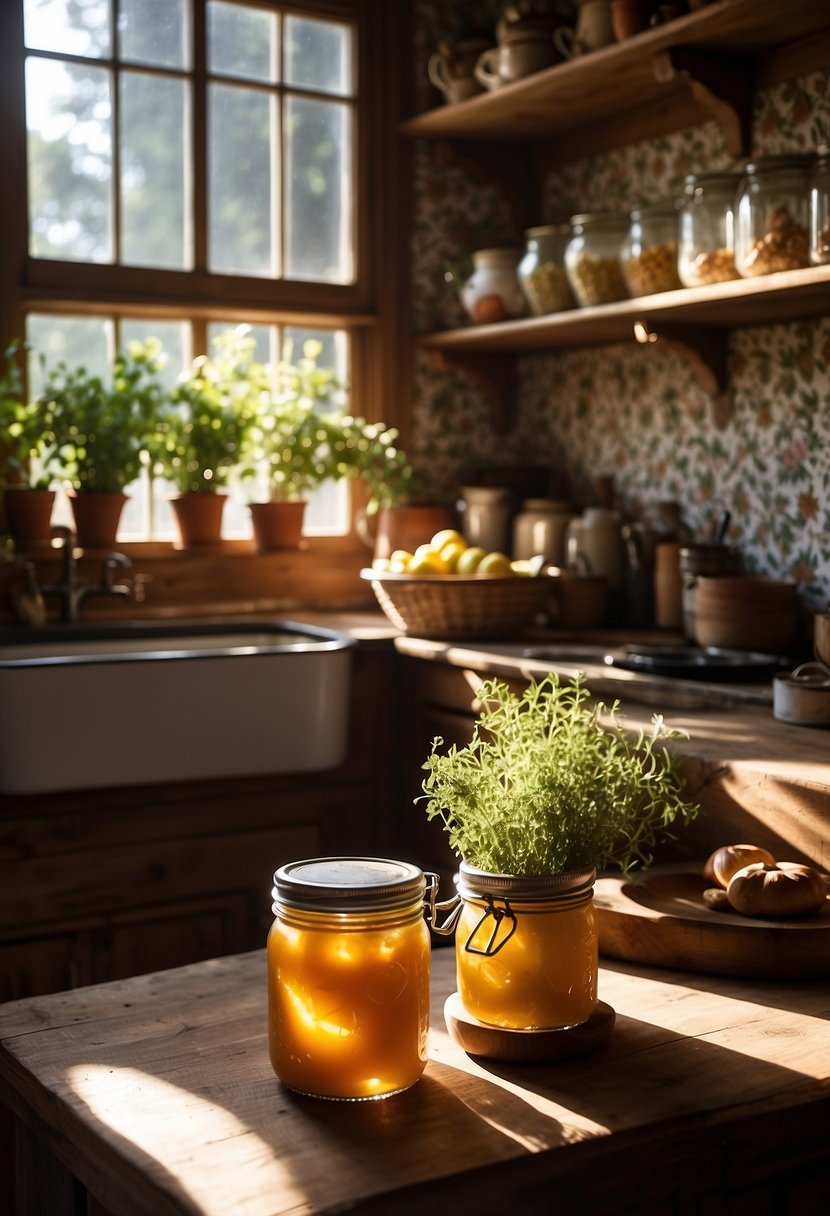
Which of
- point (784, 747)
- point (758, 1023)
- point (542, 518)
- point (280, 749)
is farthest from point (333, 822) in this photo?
point (758, 1023)

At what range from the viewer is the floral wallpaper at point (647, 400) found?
270 cm

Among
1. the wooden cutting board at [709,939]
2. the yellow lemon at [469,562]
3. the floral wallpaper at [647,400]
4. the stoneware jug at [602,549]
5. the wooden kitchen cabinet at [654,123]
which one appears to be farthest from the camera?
the stoneware jug at [602,549]

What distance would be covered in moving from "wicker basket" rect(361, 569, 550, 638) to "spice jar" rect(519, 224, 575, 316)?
0.65 meters

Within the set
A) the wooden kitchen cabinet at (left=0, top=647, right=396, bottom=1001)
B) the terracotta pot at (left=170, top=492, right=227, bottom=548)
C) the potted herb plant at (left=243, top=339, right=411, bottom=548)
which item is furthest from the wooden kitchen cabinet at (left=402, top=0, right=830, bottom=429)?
the wooden kitchen cabinet at (left=0, top=647, right=396, bottom=1001)

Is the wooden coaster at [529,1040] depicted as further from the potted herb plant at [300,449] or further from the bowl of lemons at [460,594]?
the potted herb plant at [300,449]

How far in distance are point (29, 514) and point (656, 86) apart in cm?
162

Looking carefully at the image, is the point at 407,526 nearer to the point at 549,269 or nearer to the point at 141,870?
the point at 549,269

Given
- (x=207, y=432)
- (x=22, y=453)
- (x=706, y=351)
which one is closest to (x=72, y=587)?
(x=22, y=453)

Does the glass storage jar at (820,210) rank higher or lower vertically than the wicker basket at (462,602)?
higher

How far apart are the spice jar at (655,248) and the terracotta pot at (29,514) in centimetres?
131

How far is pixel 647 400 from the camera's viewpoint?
3148mm

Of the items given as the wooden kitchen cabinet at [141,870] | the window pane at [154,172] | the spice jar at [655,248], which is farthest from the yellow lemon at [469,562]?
the window pane at [154,172]

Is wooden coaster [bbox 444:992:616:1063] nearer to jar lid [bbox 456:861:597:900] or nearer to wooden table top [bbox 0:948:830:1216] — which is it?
wooden table top [bbox 0:948:830:1216]

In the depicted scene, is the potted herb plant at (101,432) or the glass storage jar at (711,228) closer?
the glass storage jar at (711,228)
